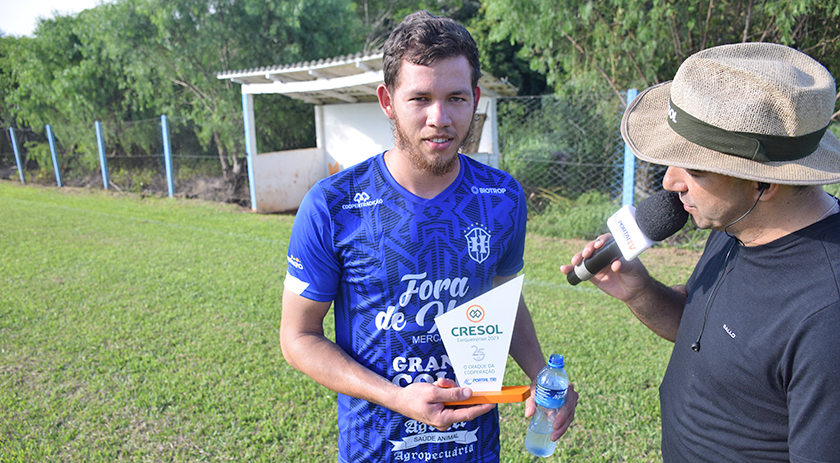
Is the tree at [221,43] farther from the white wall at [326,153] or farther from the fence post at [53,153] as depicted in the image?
the fence post at [53,153]

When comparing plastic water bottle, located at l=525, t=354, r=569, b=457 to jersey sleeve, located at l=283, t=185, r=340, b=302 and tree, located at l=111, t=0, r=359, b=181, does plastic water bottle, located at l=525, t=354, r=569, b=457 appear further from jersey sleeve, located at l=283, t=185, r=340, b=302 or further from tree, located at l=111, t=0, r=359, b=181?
tree, located at l=111, t=0, r=359, b=181

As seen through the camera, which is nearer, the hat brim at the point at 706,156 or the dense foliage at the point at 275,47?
the hat brim at the point at 706,156

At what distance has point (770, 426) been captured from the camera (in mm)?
1383

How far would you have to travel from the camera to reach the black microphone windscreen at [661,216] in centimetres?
162

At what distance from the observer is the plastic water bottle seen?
60.9 inches

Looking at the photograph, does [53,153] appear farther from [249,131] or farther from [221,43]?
[249,131]

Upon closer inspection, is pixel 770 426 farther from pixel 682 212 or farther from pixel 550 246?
pixel 550 246

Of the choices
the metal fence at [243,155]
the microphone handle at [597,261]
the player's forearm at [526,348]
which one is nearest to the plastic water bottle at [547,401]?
the player's forearm at [526,348]

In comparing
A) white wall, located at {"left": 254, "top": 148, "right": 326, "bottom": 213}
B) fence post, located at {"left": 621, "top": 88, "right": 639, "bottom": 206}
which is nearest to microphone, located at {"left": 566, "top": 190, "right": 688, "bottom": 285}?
fence post, located at {"left": 621, "top": 88, "right": 639, "bottom": 206}

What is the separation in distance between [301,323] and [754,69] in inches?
57.9

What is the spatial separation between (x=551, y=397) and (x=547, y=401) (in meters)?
0.02

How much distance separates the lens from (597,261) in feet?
5.88

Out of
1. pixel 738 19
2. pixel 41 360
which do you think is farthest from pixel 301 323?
pixel 738 19

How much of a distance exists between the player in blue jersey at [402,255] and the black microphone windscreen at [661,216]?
18.7 inches
